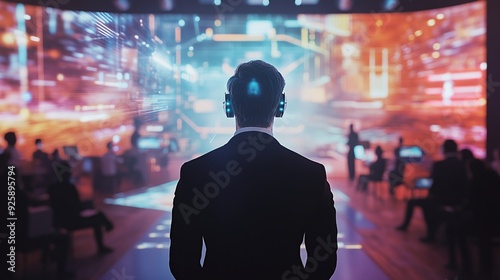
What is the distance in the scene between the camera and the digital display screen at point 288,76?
7.70 m

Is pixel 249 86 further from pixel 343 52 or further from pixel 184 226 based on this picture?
pixel 343 52

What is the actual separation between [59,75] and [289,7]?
15.8 feet

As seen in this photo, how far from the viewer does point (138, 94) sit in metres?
3.37

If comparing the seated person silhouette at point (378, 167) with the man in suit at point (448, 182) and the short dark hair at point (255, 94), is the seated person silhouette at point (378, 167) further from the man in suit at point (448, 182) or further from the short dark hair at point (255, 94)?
the short dark hair at point (255, 94)

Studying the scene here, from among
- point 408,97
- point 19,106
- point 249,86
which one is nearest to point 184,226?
point 249,86

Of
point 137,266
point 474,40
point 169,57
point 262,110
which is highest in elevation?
point 474,40

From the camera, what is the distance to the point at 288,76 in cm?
1086

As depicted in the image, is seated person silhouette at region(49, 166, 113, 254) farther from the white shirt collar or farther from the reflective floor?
the white shirt collar

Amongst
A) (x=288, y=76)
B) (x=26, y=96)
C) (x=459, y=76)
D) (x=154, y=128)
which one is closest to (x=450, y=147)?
(x=459, y=76)

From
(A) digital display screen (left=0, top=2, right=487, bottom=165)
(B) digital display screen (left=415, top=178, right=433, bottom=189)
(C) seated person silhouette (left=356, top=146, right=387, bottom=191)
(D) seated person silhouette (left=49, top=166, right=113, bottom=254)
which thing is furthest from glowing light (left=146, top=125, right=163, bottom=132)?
(B) digital display screen (left=415, top=178, right=433, bottom=189)

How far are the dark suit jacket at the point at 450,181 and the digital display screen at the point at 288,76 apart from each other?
6.67ft

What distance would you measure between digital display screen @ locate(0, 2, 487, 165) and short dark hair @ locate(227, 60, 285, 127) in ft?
13.0

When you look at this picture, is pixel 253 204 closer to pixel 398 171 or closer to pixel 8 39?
pixel 398 171

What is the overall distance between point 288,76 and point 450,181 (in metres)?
6.57
